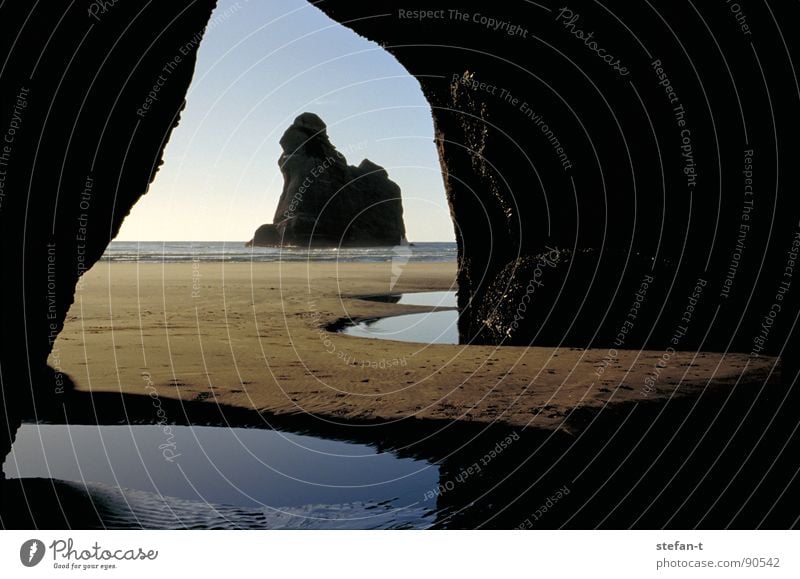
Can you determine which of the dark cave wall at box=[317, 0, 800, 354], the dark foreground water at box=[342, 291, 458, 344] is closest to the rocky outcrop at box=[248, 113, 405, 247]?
the dark foreground water at box=[342, 291, 458, 344]

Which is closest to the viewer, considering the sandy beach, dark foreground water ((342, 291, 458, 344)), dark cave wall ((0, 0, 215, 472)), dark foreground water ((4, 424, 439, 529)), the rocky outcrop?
dark cave wall ((0, 0, 215, 472))

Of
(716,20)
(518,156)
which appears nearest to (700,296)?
(518,156)

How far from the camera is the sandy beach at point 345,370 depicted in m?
7.84

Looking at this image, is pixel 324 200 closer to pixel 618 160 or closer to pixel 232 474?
pixel 618 160

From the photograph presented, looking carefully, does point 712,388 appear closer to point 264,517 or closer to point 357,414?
point 357,414

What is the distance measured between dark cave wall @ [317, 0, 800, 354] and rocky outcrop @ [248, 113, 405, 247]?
47.1m

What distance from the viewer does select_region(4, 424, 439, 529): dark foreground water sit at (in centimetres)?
515

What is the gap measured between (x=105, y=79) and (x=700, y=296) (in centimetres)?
996

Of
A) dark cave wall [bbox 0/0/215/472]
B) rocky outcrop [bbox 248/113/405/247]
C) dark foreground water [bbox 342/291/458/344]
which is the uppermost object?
rocky outcrop [bbox 248/113/405/247]

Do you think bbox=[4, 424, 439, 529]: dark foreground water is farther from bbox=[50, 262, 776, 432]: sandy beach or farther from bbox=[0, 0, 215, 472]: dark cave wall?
bbox=[0, 0, 215, 472]: dark cave wall

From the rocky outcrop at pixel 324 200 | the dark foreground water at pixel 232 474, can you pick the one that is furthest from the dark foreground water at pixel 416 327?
the rocky outcrop at pixel 324 200

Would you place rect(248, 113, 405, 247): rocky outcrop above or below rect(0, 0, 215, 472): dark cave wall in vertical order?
above

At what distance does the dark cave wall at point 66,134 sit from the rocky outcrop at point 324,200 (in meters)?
52.9

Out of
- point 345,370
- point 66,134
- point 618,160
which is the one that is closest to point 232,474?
point 66,134
